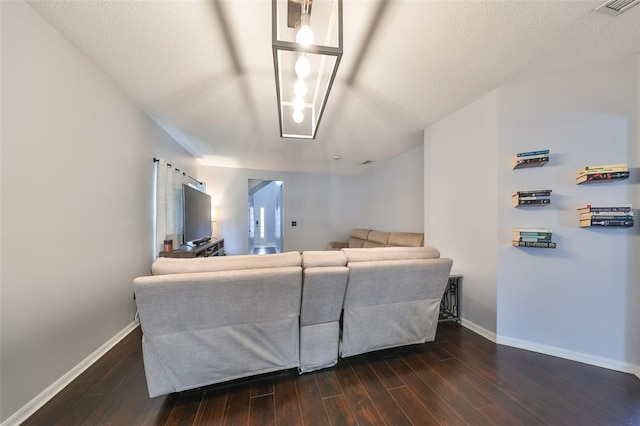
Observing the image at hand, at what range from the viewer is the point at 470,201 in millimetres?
2475

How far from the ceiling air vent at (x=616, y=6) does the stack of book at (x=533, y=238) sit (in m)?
1.55

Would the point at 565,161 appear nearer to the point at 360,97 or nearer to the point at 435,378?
the point at 360,97

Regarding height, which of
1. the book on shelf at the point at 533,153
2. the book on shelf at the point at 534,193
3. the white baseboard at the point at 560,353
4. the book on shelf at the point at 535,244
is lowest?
the white baseboard at the point at 560,353

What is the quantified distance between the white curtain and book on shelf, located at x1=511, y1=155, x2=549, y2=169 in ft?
13.0

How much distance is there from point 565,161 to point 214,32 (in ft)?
9.97

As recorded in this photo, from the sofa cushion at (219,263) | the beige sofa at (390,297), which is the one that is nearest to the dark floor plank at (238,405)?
the beige sofa at (390,297)

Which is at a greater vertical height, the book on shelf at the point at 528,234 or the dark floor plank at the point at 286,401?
the book on shelf at the point at 528,234

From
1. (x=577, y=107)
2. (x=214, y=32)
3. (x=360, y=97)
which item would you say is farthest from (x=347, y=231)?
(x=214, y=32)

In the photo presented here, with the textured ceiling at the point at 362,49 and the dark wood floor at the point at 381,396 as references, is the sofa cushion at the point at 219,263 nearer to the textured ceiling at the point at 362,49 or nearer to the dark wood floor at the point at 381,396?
the dark wood floor at the point at 381,396

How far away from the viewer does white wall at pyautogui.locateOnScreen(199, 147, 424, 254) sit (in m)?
4.27

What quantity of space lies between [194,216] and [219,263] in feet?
7.95

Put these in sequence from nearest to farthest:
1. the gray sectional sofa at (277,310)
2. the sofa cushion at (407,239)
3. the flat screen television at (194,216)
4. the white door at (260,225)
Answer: the gray sectional sofa at (277,310), the flat screen television at (194,216), the sofa cushion at (407,239), the white door at (260,225)

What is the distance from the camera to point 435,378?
5.60ft

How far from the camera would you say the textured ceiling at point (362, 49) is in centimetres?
137
